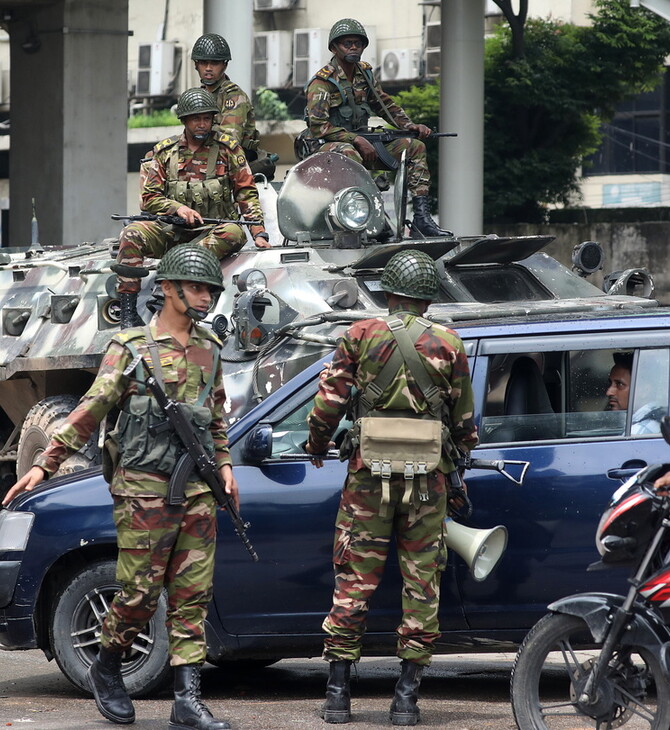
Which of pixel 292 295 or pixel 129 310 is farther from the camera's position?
pixel 129 310

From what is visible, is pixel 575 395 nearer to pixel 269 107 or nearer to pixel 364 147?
pixel 364 147

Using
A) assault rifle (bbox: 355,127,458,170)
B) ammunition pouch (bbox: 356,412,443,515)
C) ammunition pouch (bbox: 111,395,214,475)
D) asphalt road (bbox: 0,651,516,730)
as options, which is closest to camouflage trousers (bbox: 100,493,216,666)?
ammunition pouch (bbox: 111,395,214,475)

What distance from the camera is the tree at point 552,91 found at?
82.6ft

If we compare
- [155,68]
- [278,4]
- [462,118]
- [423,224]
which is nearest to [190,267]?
[423,224]

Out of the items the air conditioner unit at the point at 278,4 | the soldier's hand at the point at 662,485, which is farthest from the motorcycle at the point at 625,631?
the air conditioner unit at the point at 278,4

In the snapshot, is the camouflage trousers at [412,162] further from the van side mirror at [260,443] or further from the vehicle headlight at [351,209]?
the van side mirror at [260,443]

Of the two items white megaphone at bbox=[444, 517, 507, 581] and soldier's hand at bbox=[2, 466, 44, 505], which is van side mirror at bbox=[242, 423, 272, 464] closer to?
white megaphone at bbox=[444, 517, 507, 581]

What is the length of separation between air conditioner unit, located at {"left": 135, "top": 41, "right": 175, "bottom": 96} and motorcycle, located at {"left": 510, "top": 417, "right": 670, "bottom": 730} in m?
34.9

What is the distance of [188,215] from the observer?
10.4m

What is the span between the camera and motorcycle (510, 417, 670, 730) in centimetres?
564

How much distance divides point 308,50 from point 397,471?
108ft

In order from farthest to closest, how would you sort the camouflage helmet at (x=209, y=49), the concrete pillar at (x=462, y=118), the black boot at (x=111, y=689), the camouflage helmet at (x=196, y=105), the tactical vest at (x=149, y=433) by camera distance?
the concrete pillar at (x=462, y=118)
the camouflage helmet at (x=209, y=49)
the camouflage helmet at (x=196, y=105)
the black boot at (x=111, y=689)
the tactical vest at (x=149, y=433)

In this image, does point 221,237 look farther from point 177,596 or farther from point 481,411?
point 177,596

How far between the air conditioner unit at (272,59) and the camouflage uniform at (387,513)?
3294 cm
